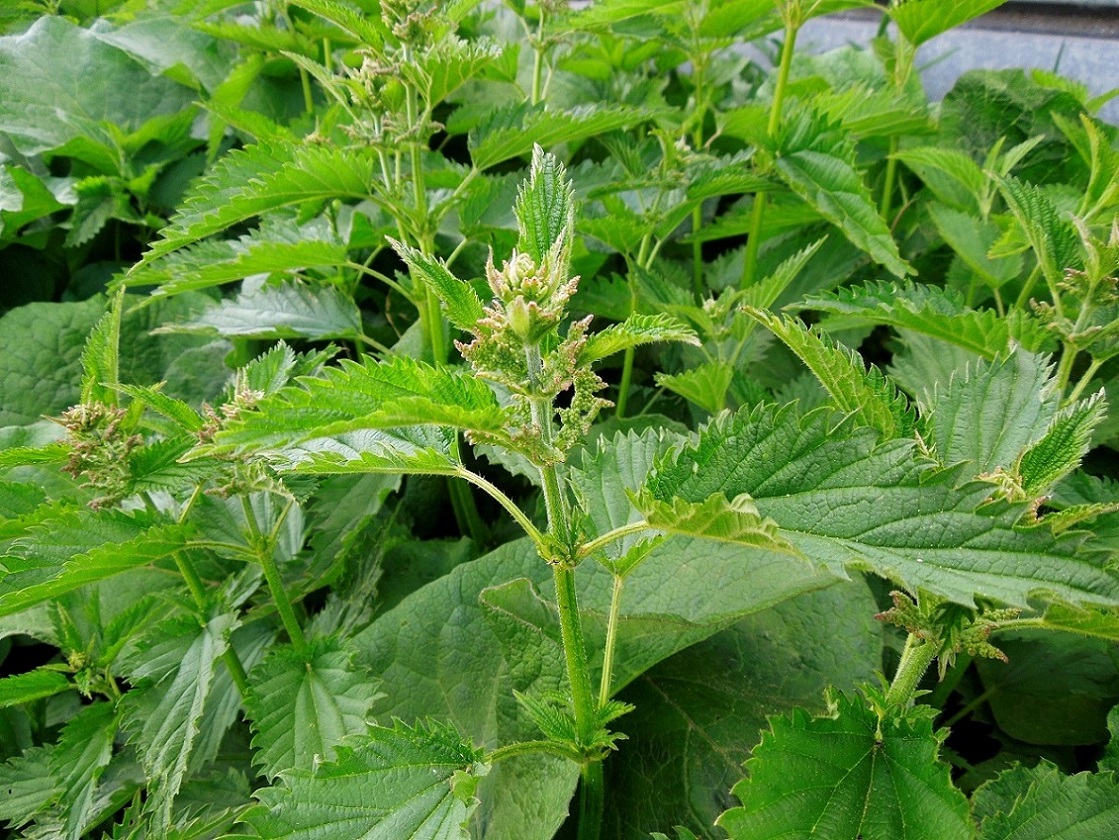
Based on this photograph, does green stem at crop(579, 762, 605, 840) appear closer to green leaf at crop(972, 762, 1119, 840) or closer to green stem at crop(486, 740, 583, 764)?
green stem at crop(486, 740, 583, 764)

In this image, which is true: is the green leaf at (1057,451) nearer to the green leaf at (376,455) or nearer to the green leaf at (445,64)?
the green leaf at (376,455)

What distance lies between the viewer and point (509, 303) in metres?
0.59

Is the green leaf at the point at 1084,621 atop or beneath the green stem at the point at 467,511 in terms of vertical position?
atop

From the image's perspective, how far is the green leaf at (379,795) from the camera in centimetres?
68

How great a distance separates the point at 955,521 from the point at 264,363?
778 mm

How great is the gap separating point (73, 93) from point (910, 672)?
7.29 feet

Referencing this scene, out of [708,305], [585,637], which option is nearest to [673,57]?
[708,305]

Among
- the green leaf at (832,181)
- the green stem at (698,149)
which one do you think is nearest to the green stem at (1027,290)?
the green leaf at (832,181)

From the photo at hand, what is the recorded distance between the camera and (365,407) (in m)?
0.57

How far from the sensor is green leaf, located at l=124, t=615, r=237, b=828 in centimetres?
90

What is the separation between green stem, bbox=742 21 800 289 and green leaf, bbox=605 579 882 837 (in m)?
0.63

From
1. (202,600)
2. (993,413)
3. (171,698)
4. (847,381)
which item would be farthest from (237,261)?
(993,413)

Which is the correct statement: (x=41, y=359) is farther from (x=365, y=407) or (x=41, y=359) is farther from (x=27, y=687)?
(x=365, y=407)

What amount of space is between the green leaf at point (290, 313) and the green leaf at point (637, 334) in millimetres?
743
